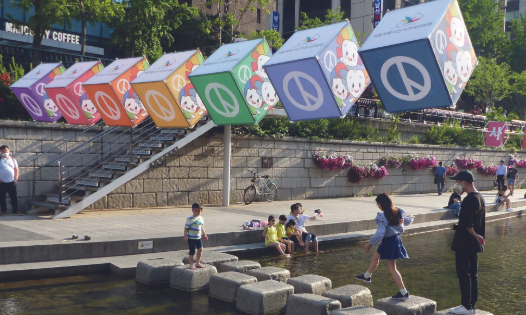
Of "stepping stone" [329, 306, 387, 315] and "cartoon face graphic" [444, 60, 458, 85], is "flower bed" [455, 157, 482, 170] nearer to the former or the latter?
"cartoon face graphic" [444, 60, 458, 85]

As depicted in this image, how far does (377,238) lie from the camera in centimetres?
736

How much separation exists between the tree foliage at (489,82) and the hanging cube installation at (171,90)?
3465cm

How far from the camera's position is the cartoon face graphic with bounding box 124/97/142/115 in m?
14.9

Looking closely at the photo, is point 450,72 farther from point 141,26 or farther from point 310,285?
point 141,26

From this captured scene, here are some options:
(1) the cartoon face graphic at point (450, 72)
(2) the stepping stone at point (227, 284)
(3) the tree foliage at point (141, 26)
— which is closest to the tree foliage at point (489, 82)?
(3) the tree foliage at point (141, 26)

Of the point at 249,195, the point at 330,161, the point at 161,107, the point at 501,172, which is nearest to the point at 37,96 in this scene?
the point at 161,107

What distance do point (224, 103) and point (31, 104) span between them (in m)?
6.55

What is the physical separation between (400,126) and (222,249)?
1948cm

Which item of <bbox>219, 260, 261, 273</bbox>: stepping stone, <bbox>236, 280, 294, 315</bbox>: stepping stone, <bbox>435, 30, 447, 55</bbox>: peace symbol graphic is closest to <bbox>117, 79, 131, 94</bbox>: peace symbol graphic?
<bbox>219, 260, 261, 273</bbox>: stepping stone

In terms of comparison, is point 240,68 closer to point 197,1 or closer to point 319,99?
point 319,99

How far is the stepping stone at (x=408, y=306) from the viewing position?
6.54 meters

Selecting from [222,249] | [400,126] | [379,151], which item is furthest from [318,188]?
[222,249]

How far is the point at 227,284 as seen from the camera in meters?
7.77

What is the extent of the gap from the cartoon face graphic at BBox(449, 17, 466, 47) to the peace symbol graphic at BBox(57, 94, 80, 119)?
425 inches
